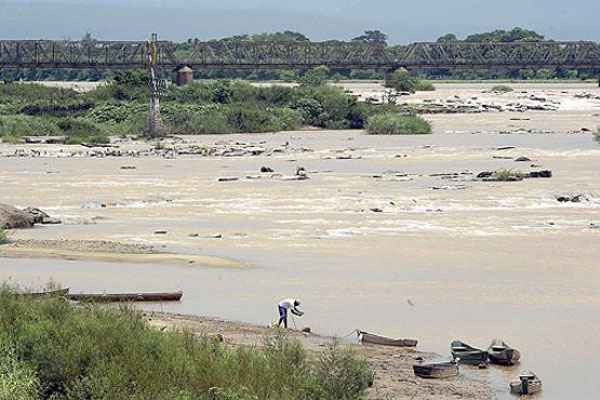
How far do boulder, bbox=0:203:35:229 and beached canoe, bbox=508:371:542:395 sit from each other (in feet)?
63.9

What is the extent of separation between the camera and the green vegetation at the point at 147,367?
16.4 m

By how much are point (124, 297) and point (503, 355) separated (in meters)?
7.30

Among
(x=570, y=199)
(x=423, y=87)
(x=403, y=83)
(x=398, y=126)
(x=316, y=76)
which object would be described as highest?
(x=570, y=199)

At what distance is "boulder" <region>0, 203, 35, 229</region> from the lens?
3669cm

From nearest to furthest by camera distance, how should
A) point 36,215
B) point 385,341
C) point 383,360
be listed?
point 383,360 → point 385,341 → point 36,215

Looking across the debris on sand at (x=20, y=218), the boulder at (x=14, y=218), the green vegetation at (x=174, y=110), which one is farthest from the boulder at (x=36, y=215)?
the green vegetation at (x=174, y=110)

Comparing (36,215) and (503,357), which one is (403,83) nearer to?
(36,215)

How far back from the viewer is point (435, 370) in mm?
20641

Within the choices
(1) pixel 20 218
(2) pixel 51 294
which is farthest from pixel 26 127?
(2) pixel 51 294

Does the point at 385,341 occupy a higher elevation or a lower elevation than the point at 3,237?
higher

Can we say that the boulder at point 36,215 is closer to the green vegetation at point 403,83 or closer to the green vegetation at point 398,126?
the green vegetation at point 398,126

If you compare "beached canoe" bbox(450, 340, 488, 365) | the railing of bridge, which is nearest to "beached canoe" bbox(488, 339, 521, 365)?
"beached canoe" bbox(450, 340, 488, 365)

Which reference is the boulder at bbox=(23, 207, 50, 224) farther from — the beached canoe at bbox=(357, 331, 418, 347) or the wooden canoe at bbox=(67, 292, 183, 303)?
the beached canoe at bbox=(357, 331, 418, 347)

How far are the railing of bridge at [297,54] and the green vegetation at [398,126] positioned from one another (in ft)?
32.4
